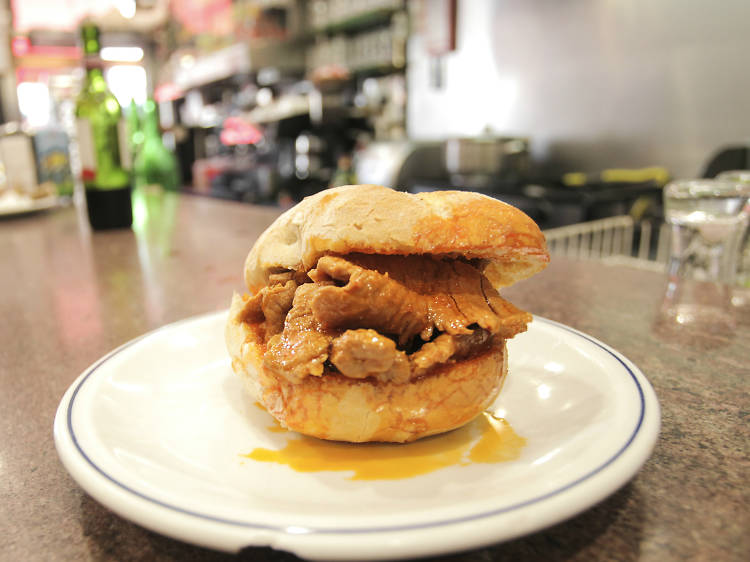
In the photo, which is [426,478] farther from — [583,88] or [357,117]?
[357,117]

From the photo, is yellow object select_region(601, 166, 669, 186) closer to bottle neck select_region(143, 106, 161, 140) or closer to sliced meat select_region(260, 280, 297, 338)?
sliced meat select_region(260, 280, 297, 338)

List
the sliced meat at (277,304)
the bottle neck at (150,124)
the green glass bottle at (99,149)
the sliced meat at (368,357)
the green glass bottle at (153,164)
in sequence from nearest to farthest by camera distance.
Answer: the sliced meat at (368,357), the sliced meat at (277,304), the green glass bottle at (99,149), the bottle neck at (150,124), the green glass bottle at (153,164)

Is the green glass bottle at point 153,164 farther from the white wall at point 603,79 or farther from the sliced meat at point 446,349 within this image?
the sliced meat at point 446,349

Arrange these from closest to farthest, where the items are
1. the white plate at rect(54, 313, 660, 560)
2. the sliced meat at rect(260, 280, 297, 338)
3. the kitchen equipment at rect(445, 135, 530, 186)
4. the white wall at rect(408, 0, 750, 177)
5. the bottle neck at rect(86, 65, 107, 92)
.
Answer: the white plate at rect(54, 313, 660, 560) < the sliced meat at rect(260, 280, 297, 338) < the bottle neck at rect(86, 65, 107, 92) < the white wall at rect(408, 0, 750, 177) < the kitchen equipment at rect(445, 135, 530, 186)

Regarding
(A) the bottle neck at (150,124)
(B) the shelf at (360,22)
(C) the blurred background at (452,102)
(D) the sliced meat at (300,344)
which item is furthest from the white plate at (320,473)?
(B) the shelf at (360,22)

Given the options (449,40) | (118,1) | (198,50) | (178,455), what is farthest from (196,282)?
(198,50)

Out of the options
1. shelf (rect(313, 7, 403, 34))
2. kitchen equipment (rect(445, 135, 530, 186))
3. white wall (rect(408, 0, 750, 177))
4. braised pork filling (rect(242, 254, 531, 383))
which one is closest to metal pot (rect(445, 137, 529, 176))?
kitchen equipment (rect(445, 135, 530, 186))
